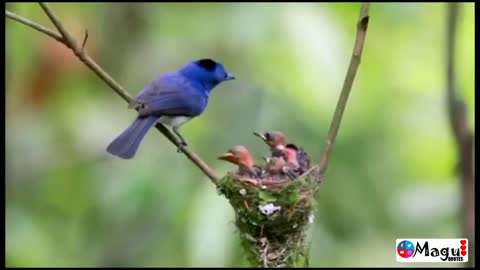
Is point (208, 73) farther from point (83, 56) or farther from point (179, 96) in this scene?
point (83, 56)

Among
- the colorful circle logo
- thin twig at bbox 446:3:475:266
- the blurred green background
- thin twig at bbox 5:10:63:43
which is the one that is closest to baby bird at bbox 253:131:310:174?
thin twig at bbox 446:3:475:266

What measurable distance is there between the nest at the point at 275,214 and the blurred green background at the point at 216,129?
3.24ft

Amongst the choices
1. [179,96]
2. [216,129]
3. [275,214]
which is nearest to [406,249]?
[275,214]

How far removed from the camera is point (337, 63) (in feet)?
9.64

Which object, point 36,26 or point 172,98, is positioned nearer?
point 36,26

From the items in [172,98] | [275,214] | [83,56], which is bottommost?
[275,214]

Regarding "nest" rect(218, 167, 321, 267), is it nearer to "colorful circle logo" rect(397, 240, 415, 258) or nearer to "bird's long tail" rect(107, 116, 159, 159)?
"bird's long tail" rect(107, 116, 159, 159)

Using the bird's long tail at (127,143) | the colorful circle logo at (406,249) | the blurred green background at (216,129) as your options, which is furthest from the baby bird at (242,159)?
the blurred green background at (216,129)

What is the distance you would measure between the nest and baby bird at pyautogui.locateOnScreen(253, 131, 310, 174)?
29mm

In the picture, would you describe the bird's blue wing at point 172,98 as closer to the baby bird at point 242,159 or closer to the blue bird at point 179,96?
the blue bird at point 179,96

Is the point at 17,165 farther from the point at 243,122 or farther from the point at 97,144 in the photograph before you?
the point at 243,122

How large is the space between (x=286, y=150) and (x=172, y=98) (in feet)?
1.61

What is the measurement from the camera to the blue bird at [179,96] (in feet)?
6.69

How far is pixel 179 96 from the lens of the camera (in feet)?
7.05
